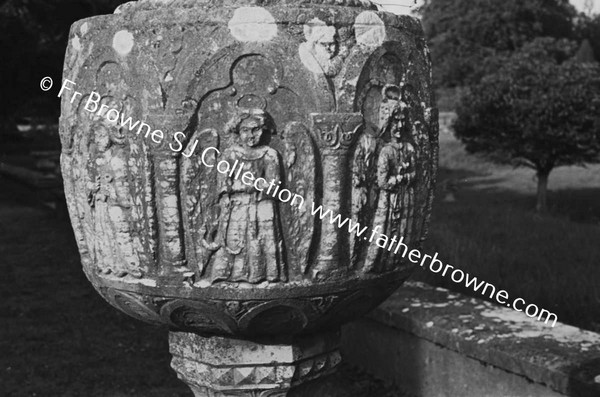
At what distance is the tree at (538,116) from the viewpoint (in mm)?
11797

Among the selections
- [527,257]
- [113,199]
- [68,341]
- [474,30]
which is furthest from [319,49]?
[474,30]

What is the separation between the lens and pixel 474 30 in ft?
106

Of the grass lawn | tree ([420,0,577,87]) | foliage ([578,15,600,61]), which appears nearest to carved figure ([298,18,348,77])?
the grass lawn

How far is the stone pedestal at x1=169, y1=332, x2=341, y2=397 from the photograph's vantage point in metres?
2.46

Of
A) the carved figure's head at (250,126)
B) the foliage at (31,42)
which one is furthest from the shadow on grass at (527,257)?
the foliage at (31,42)

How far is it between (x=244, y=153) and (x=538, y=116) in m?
10.6

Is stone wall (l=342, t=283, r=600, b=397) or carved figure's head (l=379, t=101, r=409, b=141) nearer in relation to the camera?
carved figure's head (l=379, t=101, r=409, b=141)

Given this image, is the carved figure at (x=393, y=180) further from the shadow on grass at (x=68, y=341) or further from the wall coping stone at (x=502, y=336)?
the shadow on grass at (x=68, y=341)

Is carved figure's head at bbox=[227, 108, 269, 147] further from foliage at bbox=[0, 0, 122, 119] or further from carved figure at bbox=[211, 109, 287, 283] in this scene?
foliage at bbox=[0, 0, 122, 119]

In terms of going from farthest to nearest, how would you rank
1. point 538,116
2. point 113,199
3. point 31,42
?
point 538,116 < point 31,42 < point 113,199

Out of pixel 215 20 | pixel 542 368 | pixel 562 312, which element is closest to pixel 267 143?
pixel 215 20

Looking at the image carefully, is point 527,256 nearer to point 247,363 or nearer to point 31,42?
point 247,363

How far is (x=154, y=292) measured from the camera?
7.33 feet

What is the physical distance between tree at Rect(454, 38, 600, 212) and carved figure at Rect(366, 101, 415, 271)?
975 centimetres
